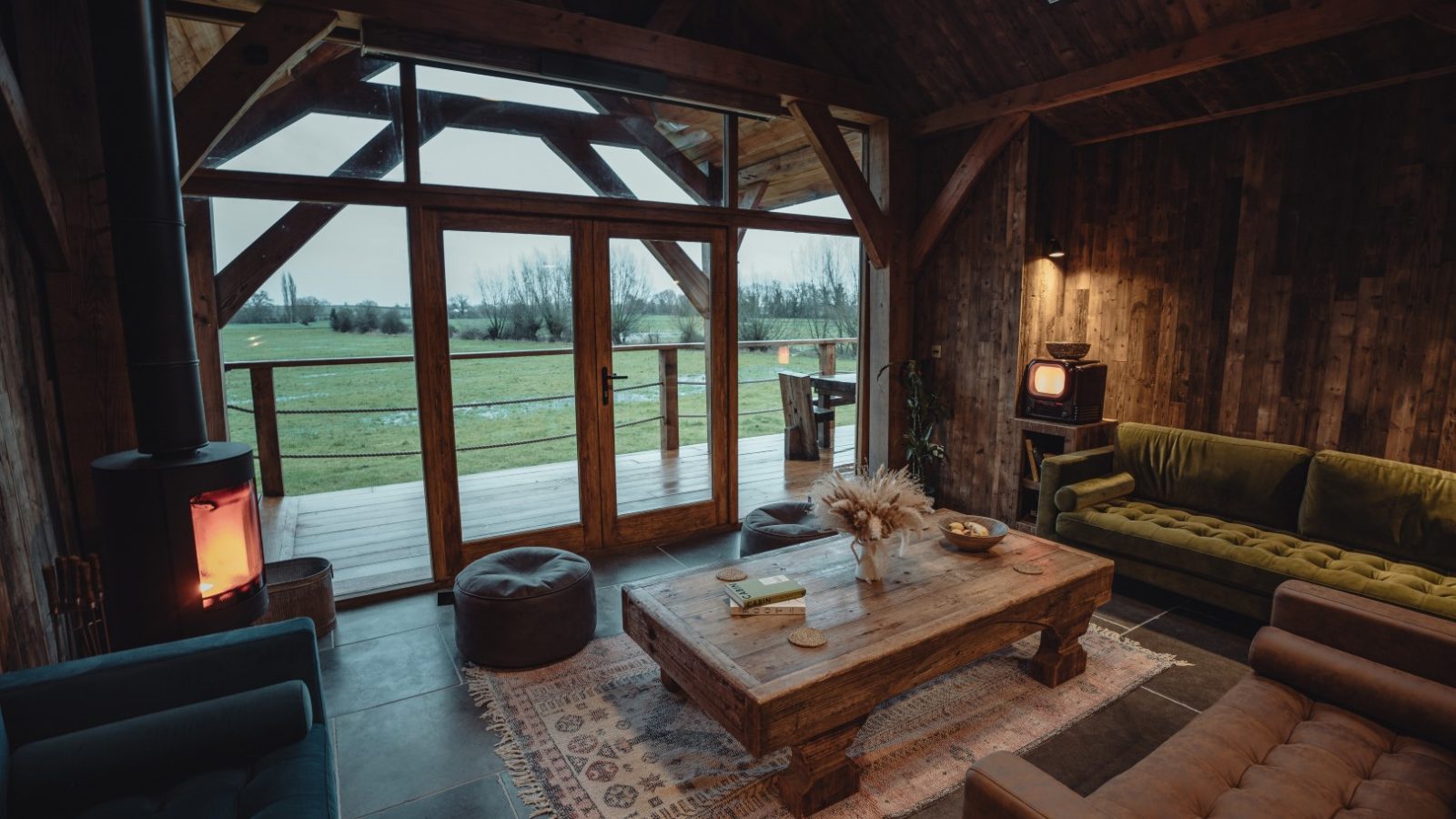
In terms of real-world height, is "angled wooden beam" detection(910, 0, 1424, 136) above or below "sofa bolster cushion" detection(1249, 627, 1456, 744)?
above

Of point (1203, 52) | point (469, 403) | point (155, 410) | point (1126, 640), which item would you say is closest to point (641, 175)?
point (469, 403)

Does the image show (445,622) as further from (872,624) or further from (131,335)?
(872,624)

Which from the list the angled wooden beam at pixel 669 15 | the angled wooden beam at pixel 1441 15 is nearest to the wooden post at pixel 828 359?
the angled wooden beam at pixel 669 15

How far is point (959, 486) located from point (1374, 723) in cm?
322

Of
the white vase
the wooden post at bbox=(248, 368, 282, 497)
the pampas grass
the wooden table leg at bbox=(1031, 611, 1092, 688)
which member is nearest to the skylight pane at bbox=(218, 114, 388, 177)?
the wooden post at bbox=(248, 368, 282, 497)

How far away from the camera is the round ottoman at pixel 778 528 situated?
3.58 m

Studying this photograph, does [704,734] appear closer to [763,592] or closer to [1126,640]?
[763,592]

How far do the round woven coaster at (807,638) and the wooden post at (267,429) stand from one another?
474 centimetres

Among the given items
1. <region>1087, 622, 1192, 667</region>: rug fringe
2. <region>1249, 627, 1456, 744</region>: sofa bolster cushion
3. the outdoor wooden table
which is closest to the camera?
<region>1249, 627, 1456, 744</region>: sofa bolster cushion

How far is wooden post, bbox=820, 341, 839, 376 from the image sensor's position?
5939 mm

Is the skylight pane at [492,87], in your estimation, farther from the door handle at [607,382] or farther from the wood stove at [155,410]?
the door handle at [607,382]

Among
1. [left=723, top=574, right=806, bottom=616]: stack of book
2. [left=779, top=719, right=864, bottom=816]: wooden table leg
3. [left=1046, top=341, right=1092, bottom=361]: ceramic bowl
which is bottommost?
[left=779, top=719, right=864, bottom=816]: wooden table leg

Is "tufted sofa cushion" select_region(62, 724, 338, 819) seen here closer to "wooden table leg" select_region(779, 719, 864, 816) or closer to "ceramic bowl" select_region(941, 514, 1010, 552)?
"wooden table leg" select_region(779, 719, 864, 816)

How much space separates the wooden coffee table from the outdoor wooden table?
9.20 ft
